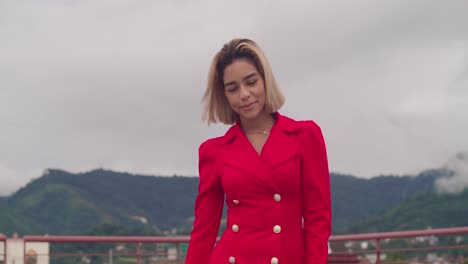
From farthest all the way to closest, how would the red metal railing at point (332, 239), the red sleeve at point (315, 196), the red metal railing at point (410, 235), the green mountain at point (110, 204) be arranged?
the green mountain at point (110, 204)
the red metal railing at point (332, 239)
the red metal railing at point (410, 235)
the red sleeve at point (315, 196)

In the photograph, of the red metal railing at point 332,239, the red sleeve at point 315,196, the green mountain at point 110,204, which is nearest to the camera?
the red sleeve at point 315,196

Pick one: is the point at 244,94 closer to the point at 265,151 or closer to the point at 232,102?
the point at 232,102

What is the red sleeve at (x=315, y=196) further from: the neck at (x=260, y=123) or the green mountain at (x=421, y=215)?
the green mountain at (x=421, y=215)

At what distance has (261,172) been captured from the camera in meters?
2.30

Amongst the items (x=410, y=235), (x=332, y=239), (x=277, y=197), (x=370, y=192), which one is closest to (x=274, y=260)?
(x=277, y=197)

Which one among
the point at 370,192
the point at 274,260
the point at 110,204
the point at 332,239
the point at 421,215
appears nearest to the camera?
the point at 274,260

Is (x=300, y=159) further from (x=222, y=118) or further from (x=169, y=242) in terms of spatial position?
(x=169, y=242)

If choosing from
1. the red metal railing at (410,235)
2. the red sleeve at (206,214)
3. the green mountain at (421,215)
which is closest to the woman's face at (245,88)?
the red sleeve at (206,214)

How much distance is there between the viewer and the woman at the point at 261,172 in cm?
228

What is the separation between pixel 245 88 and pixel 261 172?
29cm

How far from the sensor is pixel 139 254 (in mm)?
7422

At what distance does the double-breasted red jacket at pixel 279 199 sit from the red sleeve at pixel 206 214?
6 cm

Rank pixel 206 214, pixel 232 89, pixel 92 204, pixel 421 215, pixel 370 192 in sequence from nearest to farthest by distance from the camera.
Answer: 1. pixel 232 89
2. pixel 206 214
3. pixel 421 215
4. pixel 92 204
5. pixel 370 192

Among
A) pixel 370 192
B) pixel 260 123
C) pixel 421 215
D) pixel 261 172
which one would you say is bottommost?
Result: pixel 261 172
